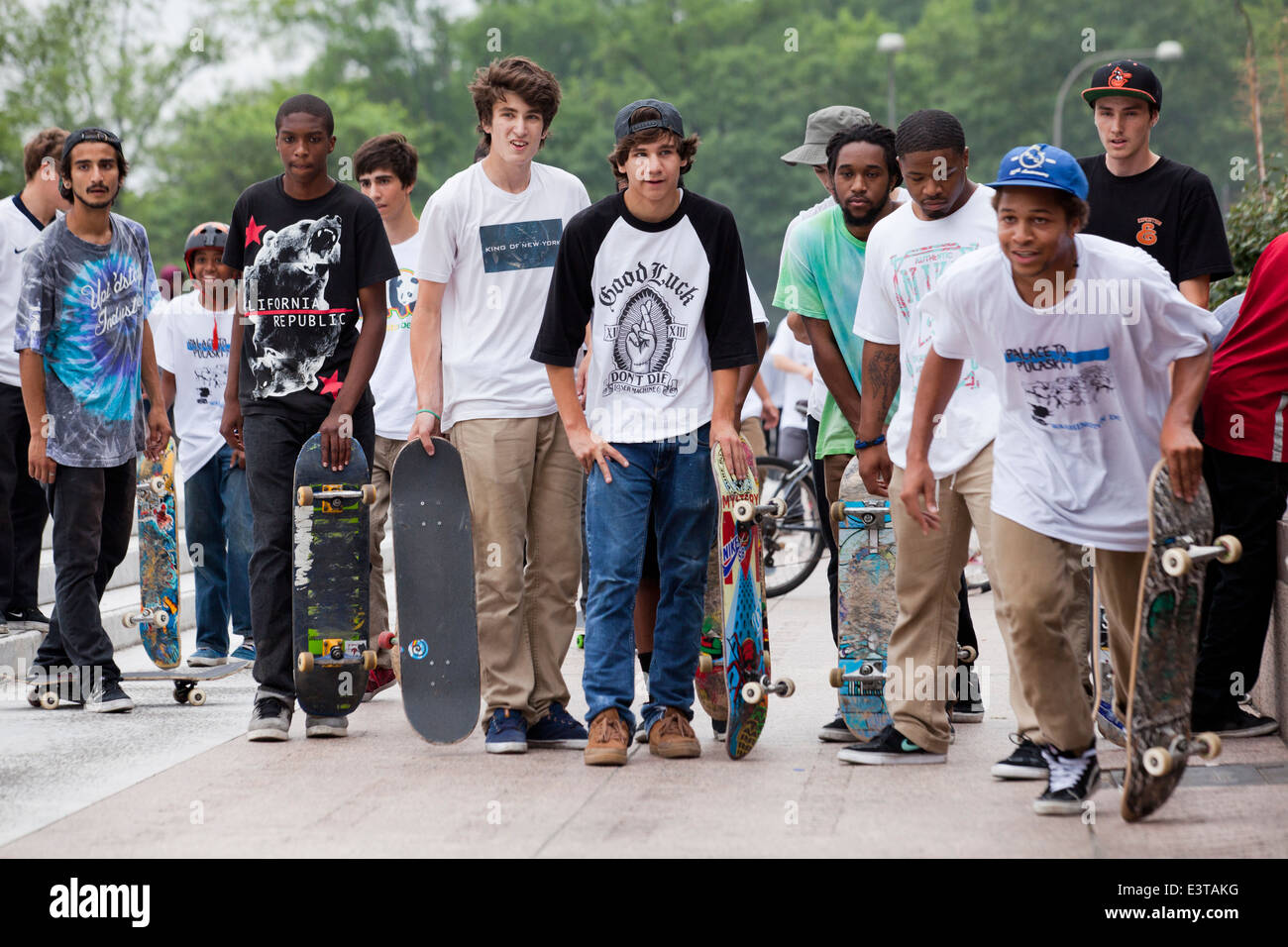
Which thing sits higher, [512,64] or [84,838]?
[512,64]

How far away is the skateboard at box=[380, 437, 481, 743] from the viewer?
5602 millimetres

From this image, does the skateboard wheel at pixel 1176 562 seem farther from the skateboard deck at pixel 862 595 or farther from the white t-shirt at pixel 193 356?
the white t-shirt at pixel 193 356

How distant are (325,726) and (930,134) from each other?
302 cm

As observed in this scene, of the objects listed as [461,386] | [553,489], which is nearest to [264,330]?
[461,386]

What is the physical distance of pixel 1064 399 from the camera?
434cm

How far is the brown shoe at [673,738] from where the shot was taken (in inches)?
209

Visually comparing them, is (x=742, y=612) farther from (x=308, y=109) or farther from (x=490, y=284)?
(x=308, y=109)

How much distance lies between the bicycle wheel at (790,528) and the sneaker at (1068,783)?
19.2 feet

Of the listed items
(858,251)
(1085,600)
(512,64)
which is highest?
(512,64)

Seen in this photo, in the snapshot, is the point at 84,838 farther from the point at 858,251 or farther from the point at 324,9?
the point at 324,9

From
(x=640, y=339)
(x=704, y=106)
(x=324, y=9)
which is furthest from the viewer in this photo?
(x=324, y=9)

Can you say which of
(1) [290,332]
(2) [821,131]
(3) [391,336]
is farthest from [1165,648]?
(3) [391,336]

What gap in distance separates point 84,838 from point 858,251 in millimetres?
3241

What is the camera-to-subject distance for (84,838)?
4.29 meters
